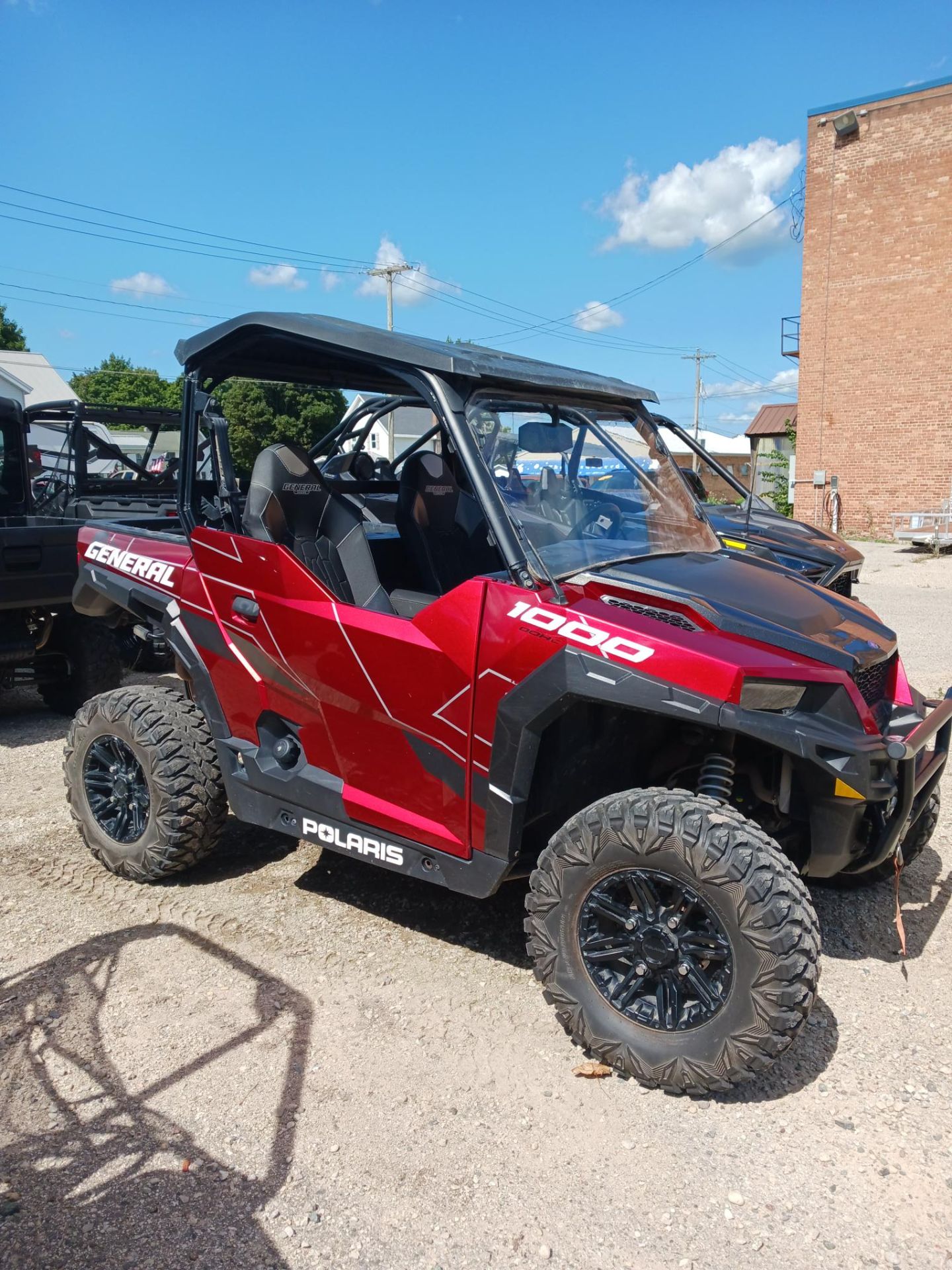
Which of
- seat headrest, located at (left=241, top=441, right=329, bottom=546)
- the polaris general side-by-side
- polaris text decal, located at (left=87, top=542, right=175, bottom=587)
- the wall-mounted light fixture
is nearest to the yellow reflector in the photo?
the polaris general side-by-side

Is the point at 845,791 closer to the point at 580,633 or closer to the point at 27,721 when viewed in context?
the point at 580,633

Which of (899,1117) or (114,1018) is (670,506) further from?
(114,1018)

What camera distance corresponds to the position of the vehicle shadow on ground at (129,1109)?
2.45m

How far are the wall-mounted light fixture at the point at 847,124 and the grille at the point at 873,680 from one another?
77.2ft

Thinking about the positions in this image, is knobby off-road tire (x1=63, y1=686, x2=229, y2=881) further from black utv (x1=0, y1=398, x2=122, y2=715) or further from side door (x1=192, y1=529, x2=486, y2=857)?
black utv (x1=0, y1=398, x2=122, y2=715)

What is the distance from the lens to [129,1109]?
2.92 m

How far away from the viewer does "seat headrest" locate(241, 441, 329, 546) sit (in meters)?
3.86

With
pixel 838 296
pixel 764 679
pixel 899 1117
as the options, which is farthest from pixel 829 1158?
pixel 838 296

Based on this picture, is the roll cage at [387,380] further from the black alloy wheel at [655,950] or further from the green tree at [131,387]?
the green tree at [131,387]

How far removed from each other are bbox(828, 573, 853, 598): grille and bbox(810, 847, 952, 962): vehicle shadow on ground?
507 cm

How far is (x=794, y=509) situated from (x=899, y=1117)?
79.9 ft

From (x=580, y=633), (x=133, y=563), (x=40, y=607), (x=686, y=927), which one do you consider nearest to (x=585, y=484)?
(x=580, y=633)

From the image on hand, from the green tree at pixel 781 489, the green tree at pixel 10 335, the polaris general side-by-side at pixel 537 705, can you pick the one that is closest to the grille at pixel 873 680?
the polaris general side-by-side at pixel 537 705

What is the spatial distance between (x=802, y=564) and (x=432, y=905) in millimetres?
6099
